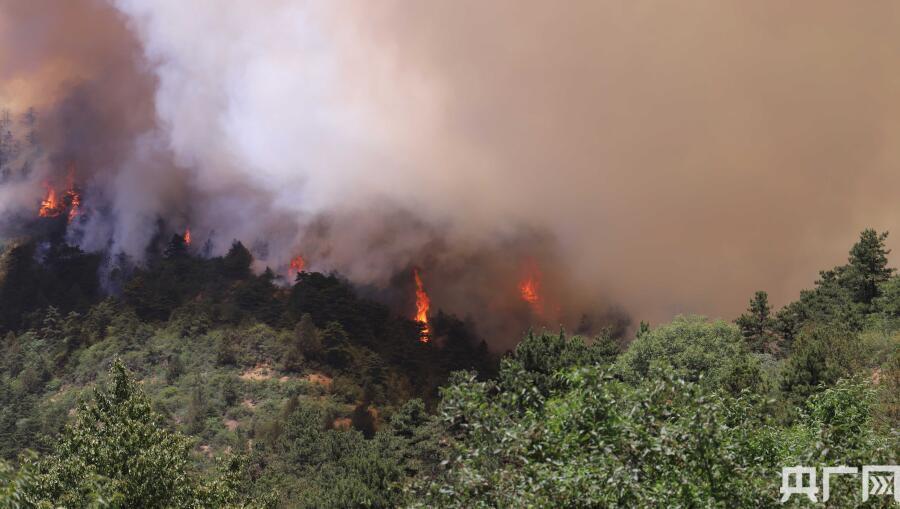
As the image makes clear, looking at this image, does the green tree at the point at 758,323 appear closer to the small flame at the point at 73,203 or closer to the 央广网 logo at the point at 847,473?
the 央广网 logo at the point at 847,473

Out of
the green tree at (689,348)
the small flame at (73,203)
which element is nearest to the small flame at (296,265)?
the small flame at (73,203)

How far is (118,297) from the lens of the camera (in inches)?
→ 5305

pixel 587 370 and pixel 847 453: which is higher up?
pixel 587 370

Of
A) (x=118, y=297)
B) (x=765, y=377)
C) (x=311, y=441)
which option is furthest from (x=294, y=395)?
(x=765, y=377)

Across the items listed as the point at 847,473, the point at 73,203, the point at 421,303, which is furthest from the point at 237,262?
the point at 847,473

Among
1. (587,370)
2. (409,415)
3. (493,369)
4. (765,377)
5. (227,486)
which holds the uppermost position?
(493,369)

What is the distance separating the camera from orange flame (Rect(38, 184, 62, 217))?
14950 cm

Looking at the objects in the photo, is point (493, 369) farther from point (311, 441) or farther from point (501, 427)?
point (501, 427)

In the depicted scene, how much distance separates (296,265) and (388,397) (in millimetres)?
33404

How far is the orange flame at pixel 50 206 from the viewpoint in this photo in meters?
150

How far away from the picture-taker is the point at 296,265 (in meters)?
137

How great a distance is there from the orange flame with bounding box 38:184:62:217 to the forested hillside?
23.1 ft

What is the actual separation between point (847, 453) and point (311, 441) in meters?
72.2

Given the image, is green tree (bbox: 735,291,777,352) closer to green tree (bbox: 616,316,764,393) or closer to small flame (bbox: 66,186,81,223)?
green tree (bbox: 616,316,764,393)
